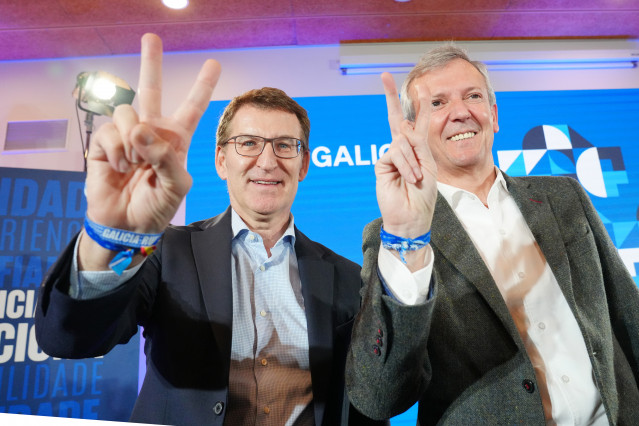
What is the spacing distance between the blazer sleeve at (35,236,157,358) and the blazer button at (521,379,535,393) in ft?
3.17

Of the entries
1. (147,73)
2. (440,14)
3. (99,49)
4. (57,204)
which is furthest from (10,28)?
(147,73)

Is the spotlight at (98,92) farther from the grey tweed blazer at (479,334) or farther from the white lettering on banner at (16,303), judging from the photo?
the grey tweed blazer at (479,334)

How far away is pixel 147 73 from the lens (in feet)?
3.31

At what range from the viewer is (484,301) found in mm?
1251

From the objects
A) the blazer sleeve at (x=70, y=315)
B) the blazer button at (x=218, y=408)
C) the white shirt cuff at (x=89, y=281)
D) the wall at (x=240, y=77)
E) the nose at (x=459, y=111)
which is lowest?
the blazer button at (x=218, y=408)

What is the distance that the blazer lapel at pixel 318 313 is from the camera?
4.61 feet

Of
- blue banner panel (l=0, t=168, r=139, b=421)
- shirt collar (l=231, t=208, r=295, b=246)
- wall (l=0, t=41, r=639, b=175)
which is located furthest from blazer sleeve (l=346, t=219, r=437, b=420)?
wall (l=0, t=41, r=639, b=175)

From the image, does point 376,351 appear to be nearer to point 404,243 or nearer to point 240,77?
point 404,243

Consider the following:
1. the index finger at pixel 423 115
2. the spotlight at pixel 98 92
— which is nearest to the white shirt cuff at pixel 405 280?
the index finger at pixel 423 115

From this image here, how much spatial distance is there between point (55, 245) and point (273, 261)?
2.09 m

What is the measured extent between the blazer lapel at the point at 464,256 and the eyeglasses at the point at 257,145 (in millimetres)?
615

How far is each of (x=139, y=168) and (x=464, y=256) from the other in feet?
2.88

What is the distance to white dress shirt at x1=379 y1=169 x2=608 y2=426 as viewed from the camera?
1.19 meters

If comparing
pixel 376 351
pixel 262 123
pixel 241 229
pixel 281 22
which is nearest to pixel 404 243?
pixel 376 351
